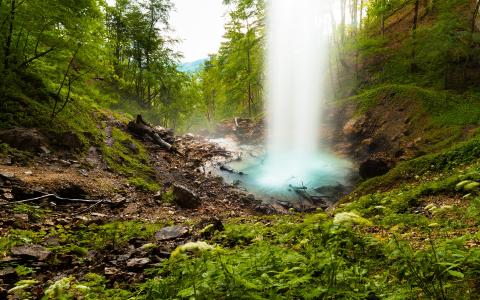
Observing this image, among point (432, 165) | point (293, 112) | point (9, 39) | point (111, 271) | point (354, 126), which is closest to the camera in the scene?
point (111, 271)

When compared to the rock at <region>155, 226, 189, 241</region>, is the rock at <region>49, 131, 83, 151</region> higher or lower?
higher

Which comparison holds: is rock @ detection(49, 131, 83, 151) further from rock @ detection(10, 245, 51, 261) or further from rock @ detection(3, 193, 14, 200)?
rock @ detection(10, 245, 51, 261)

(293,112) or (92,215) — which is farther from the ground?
(293,112)

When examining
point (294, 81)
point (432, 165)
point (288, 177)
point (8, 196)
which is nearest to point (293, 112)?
point (294, 81)

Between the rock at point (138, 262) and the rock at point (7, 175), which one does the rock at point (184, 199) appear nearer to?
the rock at point (7, 175)

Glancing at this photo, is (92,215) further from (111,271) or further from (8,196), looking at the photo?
(111,271)

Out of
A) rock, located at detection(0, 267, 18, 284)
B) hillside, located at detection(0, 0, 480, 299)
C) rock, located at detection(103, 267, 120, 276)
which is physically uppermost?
hillside, located at detection(0, 0, 480, 299)

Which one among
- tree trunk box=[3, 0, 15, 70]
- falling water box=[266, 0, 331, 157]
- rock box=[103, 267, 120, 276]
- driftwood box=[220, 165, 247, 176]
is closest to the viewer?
rock box=[103, 267, 120, 276]

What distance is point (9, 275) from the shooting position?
360 cm

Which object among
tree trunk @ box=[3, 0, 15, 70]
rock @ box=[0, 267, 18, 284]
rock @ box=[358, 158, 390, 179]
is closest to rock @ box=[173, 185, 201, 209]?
rock @ box=[0, 267, 18, 284]

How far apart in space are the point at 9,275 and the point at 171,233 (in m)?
2.75

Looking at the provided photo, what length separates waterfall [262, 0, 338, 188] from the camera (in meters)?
23.4

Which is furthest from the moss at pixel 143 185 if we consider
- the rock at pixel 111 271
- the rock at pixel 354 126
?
the rock at pixel 354 126

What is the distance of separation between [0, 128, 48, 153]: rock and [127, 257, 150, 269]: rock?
6587mm
